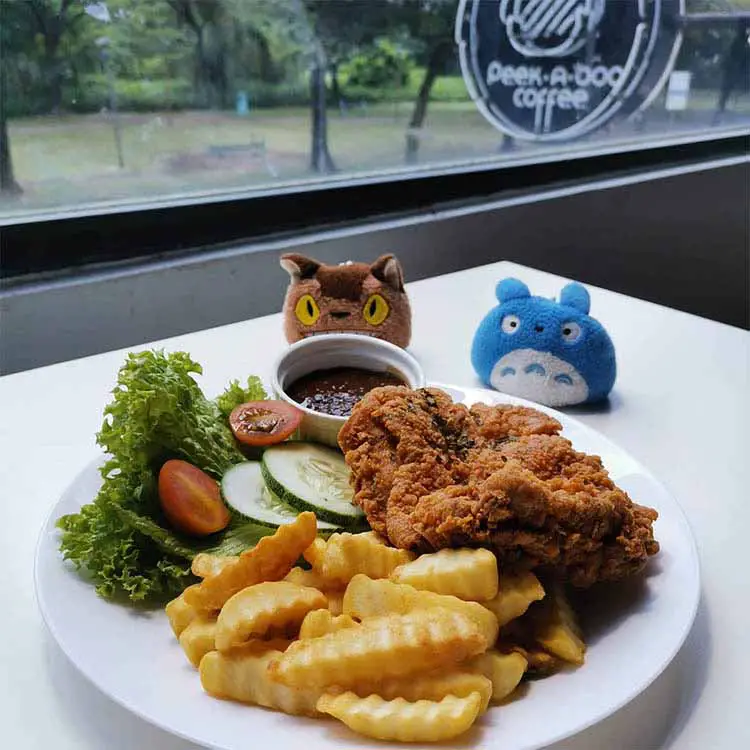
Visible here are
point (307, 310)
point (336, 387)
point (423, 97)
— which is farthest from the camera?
point (423, 97)

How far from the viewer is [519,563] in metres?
1.11

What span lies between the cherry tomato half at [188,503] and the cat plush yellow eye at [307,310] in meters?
0.75

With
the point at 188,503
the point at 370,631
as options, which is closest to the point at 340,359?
the point at 188,503

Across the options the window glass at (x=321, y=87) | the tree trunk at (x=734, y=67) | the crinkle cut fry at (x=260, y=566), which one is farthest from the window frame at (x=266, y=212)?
the crinkle cut fry at (x=260, y=566)

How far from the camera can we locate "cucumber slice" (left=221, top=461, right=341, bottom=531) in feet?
4.39

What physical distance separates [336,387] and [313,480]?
36 cm

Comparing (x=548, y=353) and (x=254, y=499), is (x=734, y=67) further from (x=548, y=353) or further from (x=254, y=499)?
(x=254, y=499)

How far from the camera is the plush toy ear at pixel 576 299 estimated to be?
2.02 m

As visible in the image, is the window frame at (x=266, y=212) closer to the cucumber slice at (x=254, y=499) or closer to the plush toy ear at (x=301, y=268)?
the plush toy ear at (x=301, y=268)

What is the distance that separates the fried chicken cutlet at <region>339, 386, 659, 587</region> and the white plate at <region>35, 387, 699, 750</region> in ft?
0.20

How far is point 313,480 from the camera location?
1.42 meters

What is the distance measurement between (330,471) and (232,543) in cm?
23

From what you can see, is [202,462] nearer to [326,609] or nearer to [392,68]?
[326,609]

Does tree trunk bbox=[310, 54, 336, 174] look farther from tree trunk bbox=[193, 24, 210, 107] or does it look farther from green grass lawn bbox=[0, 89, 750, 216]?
tree trunk bbox=[193, 24, 210, 107]
